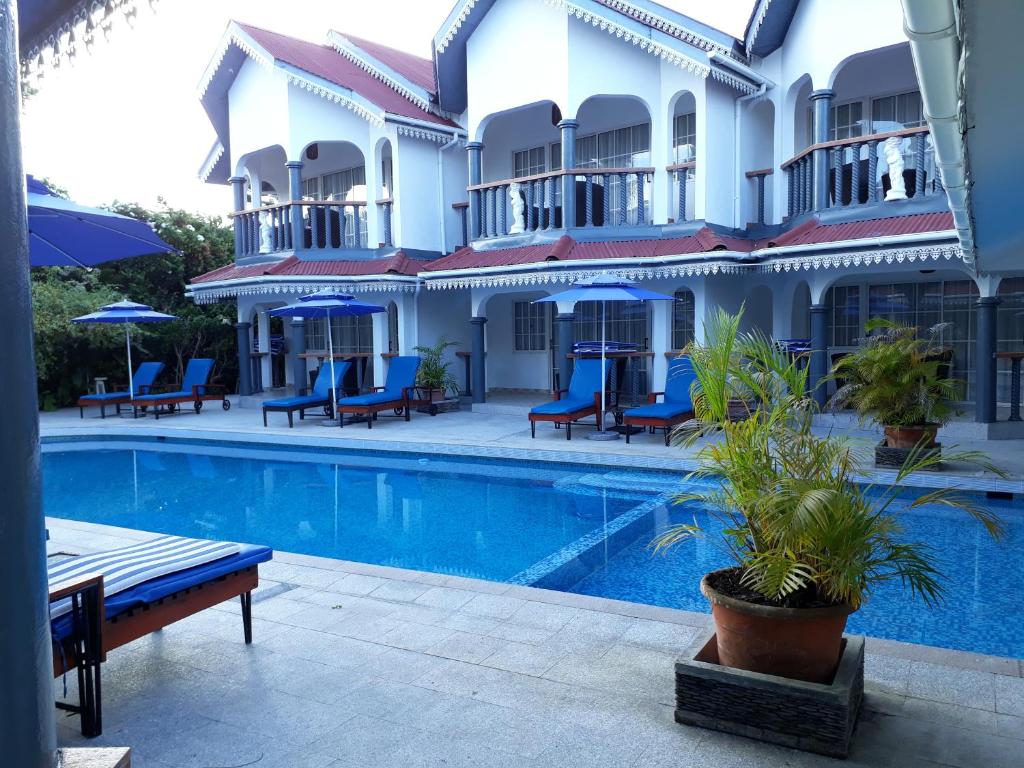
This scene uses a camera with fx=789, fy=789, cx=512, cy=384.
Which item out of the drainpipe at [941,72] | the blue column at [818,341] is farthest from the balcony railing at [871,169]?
the drainpipe at [941,72]

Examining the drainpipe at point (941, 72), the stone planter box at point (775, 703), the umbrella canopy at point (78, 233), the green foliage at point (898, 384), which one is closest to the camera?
the drainpipe at point (941, 72)

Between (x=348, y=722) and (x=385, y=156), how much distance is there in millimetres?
16855

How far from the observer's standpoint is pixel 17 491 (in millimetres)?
1689

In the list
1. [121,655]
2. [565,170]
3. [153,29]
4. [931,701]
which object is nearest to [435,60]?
[565,170]

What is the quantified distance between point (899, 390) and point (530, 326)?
10.3 m

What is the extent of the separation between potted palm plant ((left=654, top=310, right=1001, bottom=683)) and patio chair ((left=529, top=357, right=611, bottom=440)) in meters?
8.25

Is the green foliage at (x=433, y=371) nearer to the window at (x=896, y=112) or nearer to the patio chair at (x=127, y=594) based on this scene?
the window at (x=896, y=112)

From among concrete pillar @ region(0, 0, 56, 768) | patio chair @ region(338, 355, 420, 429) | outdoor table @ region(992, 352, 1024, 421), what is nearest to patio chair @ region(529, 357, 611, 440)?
patio chair @ region(338, 355, 420, 429)

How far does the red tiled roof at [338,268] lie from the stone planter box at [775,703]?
1355cm

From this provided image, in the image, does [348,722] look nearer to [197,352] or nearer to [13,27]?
[13,27]

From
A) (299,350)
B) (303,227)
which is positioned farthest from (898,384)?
(303,227)

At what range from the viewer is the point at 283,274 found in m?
16.6

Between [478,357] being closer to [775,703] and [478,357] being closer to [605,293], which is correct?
[605,293]

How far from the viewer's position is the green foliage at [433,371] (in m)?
16.2
